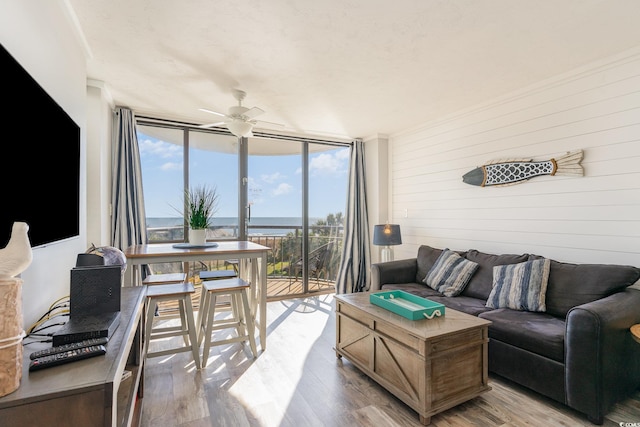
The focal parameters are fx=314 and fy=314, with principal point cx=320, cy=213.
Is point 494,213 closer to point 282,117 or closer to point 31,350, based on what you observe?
point 282,117

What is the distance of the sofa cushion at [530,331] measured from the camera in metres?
2.04

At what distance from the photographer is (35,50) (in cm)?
145

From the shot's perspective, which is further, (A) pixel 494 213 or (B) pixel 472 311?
(A) pixel 494 213

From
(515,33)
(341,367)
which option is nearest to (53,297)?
(341,367)

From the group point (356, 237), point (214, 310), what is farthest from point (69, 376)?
point (356, 237)

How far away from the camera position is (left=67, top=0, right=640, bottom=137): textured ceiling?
1.96 metres

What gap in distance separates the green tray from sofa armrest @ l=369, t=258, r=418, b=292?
1021 millimetres

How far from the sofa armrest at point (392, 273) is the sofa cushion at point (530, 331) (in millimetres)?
1212

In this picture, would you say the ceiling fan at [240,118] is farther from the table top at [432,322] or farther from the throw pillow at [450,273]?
the throw pillow at [450,273]

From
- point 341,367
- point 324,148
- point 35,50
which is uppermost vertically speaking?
point 324,148

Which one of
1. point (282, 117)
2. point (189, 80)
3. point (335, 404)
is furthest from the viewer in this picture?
point (282, 117)

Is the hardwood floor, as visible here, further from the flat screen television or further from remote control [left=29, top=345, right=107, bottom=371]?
the flat screen television

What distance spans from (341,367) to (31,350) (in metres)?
2.06

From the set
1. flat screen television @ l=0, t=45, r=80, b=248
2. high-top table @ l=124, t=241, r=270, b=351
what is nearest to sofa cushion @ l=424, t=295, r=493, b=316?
high-top table @ l=124, t=241, r=270, b=351
